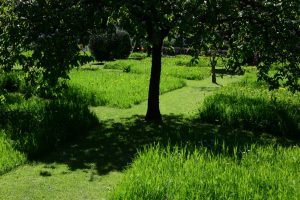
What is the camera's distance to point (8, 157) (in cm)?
816

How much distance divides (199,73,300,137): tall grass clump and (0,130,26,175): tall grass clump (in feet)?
19.5

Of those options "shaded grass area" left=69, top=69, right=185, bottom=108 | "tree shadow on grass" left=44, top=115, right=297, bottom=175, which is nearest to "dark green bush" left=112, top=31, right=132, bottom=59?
"shaded grass area" left=69, top=69, right=185, bottom=108

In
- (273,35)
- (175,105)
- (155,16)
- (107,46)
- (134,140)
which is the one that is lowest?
(134,140)

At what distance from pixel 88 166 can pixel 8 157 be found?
1528mm

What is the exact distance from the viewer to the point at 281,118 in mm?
11344

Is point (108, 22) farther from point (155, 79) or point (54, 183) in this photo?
point (54, 183)

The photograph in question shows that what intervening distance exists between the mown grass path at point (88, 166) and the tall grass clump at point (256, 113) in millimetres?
912

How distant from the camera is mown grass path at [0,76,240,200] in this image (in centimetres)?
706

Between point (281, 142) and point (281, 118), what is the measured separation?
100 cm

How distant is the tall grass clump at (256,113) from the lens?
444 inches

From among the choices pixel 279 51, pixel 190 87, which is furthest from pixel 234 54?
pixel 190 87

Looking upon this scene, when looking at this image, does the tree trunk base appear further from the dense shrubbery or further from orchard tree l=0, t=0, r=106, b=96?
the dense shrubbery

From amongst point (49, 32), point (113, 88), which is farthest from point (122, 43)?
point (49, 32)

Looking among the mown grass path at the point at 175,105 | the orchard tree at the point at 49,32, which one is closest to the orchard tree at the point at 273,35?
the mown grass path at the point at 175,105
